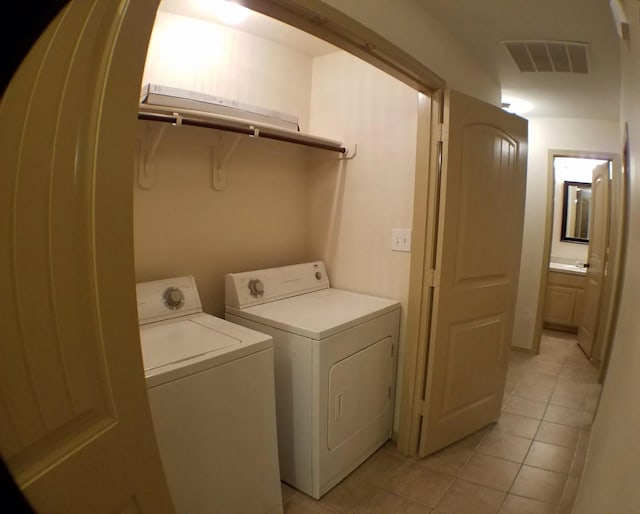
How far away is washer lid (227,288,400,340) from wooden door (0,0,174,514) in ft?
3.58

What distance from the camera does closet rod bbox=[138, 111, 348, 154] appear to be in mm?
1634

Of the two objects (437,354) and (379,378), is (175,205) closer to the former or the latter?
(379,378)

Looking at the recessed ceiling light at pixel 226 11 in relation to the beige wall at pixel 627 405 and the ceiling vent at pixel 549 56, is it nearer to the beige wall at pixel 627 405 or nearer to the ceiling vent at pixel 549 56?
the ceiling vent at pixel 549 56

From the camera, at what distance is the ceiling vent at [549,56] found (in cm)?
211

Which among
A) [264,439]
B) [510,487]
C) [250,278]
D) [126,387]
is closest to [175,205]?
[250,278]

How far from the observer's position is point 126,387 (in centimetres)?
72

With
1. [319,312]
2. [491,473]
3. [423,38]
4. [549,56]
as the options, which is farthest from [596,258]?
[319,312]

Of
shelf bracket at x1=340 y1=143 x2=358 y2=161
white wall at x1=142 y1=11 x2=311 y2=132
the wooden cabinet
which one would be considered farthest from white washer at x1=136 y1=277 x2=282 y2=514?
the wooden cabinet

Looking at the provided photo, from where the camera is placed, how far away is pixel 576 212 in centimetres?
502

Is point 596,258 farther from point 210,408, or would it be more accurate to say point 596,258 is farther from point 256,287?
point 210,408

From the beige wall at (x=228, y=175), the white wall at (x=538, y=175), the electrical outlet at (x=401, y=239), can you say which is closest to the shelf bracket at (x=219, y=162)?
the beige wall at (x=228, y=175)

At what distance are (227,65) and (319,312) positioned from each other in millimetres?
1509

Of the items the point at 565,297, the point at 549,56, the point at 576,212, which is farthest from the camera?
the point at 576,212

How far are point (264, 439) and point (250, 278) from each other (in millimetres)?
864
